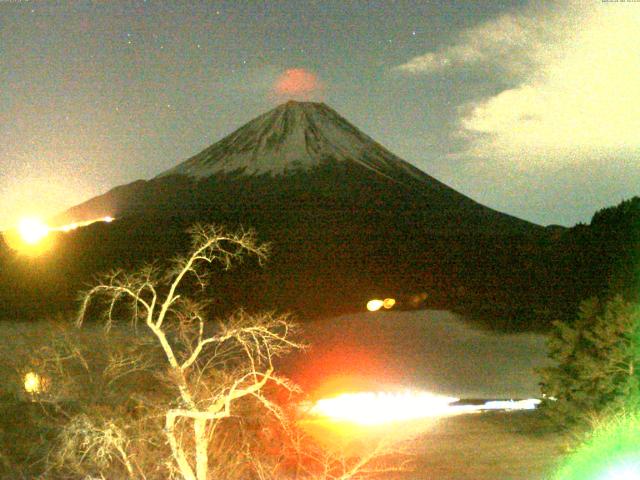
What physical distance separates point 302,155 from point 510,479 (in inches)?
2234

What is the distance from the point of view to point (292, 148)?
67.2 meters

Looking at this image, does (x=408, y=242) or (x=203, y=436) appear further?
(x=408, y=242)

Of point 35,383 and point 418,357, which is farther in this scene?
point 418,357

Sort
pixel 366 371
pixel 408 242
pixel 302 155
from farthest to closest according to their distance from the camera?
pixel 302 155 → pixel 408 242 → pixel 366 371

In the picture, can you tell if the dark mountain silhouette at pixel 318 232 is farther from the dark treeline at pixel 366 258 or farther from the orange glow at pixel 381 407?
the orange glow at pixel 381 407

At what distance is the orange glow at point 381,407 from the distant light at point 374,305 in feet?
21.6

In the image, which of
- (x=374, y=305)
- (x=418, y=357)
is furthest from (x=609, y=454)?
(x=374, y=305)

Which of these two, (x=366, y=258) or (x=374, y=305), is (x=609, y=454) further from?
(x=366, y=258)

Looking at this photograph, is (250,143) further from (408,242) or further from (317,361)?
(317,361)

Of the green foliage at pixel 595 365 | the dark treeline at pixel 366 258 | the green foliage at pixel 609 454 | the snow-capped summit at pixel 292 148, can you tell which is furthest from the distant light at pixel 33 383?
the snow-capped summit at pixel 292 148

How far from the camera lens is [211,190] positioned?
57219 mm

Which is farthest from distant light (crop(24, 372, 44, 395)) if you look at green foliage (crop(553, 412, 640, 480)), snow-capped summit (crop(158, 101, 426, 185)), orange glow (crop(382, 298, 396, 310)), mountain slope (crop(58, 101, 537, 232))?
snow-capped summit (crop(158, 101, 426, 185))

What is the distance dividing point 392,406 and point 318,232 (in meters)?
22.7

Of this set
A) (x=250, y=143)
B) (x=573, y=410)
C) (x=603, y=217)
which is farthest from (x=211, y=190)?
(x=573, y=410)
